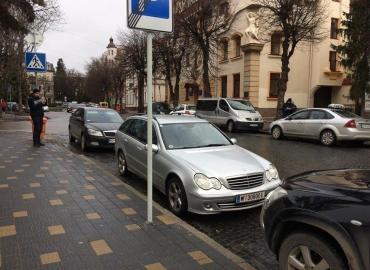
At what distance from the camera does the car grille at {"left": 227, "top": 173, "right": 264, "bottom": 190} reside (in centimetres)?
560

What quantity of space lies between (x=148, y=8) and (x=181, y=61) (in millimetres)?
30388

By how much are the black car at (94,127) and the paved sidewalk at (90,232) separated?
16.0ft

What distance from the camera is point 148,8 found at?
487cm

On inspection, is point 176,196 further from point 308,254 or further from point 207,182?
point 308,254

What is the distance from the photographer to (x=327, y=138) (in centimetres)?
1470

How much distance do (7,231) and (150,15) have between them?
10.1ft

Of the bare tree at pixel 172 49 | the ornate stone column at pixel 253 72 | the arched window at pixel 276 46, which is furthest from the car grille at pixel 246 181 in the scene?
the arched window at pixel 276 46

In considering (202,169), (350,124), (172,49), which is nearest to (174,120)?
(202,169)

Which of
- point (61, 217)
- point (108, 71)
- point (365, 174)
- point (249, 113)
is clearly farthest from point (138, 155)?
point (108, 71)

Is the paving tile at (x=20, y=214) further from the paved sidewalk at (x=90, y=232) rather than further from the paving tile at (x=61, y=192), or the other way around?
the paving tile at (x=61, y=192)

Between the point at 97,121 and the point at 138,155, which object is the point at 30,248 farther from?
the point at 97,121

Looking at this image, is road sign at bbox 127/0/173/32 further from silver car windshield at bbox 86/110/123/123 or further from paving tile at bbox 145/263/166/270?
silver car windshield at bbox 86/110/123/123

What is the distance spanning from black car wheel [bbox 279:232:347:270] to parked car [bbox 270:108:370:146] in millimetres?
11809

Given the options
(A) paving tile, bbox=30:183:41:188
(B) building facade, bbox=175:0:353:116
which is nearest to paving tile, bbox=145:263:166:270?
(A) paving tile, bbox=30:183:41:188
